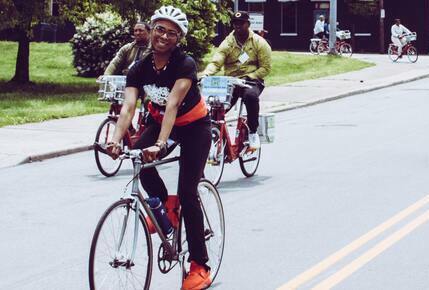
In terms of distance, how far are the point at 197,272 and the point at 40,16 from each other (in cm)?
1943

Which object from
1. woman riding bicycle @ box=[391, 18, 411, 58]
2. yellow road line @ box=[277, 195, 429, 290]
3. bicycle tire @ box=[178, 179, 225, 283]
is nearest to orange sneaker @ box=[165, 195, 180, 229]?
bicycle tire @ box=[178, 179, 225, 283]

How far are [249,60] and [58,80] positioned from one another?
56.9ft

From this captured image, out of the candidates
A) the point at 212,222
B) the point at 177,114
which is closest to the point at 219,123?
the point at 212,222

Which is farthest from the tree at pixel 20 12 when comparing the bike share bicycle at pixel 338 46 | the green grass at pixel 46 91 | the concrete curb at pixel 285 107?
the bike share bicycle at pixel 338 46

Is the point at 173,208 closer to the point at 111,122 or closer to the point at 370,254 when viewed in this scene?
the point at 370,254

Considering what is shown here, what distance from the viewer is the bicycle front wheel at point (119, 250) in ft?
18.5

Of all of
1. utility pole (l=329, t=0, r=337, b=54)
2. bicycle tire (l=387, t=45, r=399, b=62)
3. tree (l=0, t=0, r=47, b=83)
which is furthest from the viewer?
bicycle tire (l=387, t=45, r=399, b=62)

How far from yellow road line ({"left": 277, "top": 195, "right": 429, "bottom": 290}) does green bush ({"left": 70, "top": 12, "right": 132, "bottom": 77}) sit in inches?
795

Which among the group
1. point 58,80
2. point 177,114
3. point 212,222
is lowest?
point 58,80

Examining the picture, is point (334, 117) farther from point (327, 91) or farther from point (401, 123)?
point (327, 91)

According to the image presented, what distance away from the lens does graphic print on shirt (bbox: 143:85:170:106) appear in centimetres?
629

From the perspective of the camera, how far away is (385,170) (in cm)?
1227

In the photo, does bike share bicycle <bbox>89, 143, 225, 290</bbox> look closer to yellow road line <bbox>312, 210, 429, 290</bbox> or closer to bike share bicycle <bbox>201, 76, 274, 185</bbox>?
yellow road line <bbox>312, 210, 429, 290</bbox>

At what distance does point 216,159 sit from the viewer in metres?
11.3
